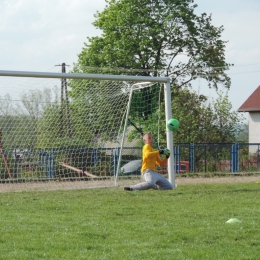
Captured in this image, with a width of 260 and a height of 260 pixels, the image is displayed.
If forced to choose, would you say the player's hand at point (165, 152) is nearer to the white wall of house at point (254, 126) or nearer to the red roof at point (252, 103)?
the red roof at point (252, 103)

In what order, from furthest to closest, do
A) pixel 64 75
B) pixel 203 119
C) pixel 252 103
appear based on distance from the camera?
pixel 252 103 → pixel 203 119 → pixel 64 75

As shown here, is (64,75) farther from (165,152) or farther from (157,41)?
(157,41)

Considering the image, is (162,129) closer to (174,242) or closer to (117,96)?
(117,96)

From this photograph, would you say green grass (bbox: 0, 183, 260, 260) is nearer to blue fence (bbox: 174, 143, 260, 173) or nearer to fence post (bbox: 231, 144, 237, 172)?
blue fence (bbox: 174, 143, 260, 173)

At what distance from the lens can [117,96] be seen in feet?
64.0

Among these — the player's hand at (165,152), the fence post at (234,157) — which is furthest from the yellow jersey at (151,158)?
the fence post at (234,157)

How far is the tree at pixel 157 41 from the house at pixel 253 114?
402 cm

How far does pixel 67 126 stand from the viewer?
65.9 ft

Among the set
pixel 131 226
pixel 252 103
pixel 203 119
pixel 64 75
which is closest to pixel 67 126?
pixel 64 75

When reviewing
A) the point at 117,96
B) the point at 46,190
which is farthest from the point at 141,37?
the point at 46,190

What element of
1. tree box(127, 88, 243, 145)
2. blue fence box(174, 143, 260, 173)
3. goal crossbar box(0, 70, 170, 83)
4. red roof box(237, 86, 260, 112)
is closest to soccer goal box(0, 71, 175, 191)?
goal crossbar box(0, 70, 170, 83)

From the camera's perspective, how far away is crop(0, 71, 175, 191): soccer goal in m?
19.2

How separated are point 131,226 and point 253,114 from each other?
1529 inches

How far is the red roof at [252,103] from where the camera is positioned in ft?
152
